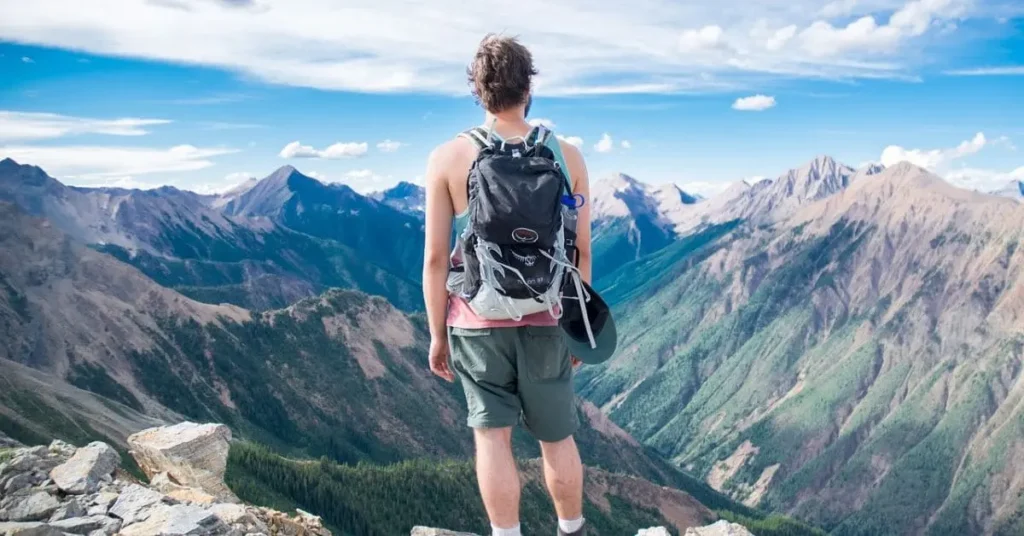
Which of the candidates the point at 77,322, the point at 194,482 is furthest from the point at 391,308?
the point at 194,482

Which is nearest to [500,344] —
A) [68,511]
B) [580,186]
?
[580,186]

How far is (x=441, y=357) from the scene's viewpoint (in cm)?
955

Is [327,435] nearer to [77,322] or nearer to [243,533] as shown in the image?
[77,322]

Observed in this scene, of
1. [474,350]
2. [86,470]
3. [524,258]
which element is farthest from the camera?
[86,470]

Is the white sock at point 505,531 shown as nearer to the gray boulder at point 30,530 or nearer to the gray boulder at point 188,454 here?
the gray boulder at point 30,530

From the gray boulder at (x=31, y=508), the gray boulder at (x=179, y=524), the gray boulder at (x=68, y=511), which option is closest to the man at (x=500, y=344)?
the gray boulder at (x=179, y=524)

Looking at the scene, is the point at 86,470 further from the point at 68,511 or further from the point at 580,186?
the point at 580,186

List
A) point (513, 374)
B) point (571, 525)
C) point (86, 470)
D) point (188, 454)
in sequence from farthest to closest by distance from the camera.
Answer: point (188, 454), point (86, 470), point (571, 525), point (513, 374)

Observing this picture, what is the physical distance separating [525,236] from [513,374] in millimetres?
1884

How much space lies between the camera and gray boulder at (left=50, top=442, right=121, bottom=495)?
1177 cm

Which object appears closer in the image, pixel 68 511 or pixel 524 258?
pixel 524 258

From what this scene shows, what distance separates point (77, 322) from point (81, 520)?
128715 millimetres

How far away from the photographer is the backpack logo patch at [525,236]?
330 inches

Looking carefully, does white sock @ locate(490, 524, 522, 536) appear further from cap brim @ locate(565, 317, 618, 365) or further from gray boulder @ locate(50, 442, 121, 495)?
gray boulder @ locate(50, 442, 121, 495)
